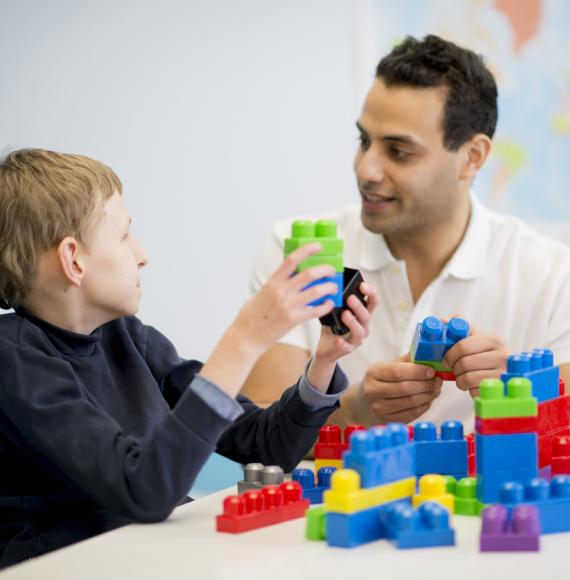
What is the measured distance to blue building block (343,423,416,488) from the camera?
105cm

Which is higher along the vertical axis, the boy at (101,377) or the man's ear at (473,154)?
the man's ear at (473,154)

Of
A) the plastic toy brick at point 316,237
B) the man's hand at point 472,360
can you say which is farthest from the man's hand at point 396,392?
→ the plastic toy brick at point 316,237

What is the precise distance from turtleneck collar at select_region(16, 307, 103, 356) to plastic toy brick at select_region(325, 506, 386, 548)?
47 cm

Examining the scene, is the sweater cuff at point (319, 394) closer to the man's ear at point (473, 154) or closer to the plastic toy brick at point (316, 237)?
the plastic toy brick at point (316, 237)

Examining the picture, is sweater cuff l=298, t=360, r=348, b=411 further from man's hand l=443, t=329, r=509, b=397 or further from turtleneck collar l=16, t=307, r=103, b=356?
turtleneck collar l=16, t=307, r=103, b=356


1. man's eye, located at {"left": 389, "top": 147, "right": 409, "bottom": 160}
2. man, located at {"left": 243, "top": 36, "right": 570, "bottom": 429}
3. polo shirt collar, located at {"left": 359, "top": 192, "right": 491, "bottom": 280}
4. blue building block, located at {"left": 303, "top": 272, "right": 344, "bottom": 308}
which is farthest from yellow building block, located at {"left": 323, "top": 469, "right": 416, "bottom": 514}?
man's eye, located at {"left": 389, "top": 147, "right": 409, "bottom": 160}

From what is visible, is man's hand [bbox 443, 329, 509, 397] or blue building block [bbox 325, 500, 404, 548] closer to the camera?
blue building block [bbox 325, 500, 404, 548]

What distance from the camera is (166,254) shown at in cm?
346

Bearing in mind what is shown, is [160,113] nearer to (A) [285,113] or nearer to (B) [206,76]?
(B) [206,76]

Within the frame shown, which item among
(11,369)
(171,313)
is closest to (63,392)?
(11,369)

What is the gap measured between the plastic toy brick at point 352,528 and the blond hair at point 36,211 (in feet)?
1.73

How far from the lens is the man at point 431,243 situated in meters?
2.14

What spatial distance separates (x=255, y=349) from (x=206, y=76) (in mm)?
2481

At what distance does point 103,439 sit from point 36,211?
1.07 feet
